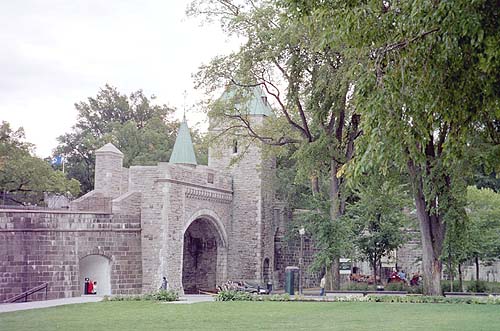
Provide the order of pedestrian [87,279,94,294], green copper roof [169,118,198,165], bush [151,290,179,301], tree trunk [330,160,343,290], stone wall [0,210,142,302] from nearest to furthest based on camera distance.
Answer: bush [151,290,179,301], stone wall [0,210,142,302], tree trunk [330,160,343,290], pedestrian [87,279,94,294], green copper roof [169,118,198,165]

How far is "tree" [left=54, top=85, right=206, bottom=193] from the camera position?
176 ft

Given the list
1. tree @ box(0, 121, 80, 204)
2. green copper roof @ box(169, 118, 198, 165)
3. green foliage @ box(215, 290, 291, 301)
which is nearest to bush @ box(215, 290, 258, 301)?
green foliage @ box(215, 290, 291, 301)

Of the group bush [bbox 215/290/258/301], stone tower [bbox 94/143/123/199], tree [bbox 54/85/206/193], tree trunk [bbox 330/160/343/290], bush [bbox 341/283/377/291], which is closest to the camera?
bush [bbox 215/290/258/301]

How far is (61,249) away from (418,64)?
2079 cm

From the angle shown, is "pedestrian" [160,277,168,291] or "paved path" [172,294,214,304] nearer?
"paved path" [172,294,214,304]

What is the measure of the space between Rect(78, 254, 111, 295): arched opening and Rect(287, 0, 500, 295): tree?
21.3m

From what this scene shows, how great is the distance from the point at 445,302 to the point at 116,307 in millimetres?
8894

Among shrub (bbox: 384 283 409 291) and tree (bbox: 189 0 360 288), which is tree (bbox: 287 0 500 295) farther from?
shrub (bbox: 384 283 409 291)

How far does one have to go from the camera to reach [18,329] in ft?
41.7

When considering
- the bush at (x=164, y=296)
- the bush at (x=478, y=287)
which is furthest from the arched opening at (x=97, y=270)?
the bush at (x=478, y=287)

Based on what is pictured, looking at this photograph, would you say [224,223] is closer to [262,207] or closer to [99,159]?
[262,207]

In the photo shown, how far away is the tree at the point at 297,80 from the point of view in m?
23.4

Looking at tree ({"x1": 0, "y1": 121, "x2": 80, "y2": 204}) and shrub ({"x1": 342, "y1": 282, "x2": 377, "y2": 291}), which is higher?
tree ({"x1": 0, "y1": 121, "x2": 80, "y2": 204})

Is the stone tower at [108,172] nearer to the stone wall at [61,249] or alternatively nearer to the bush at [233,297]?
the stone wall at [61,249]
